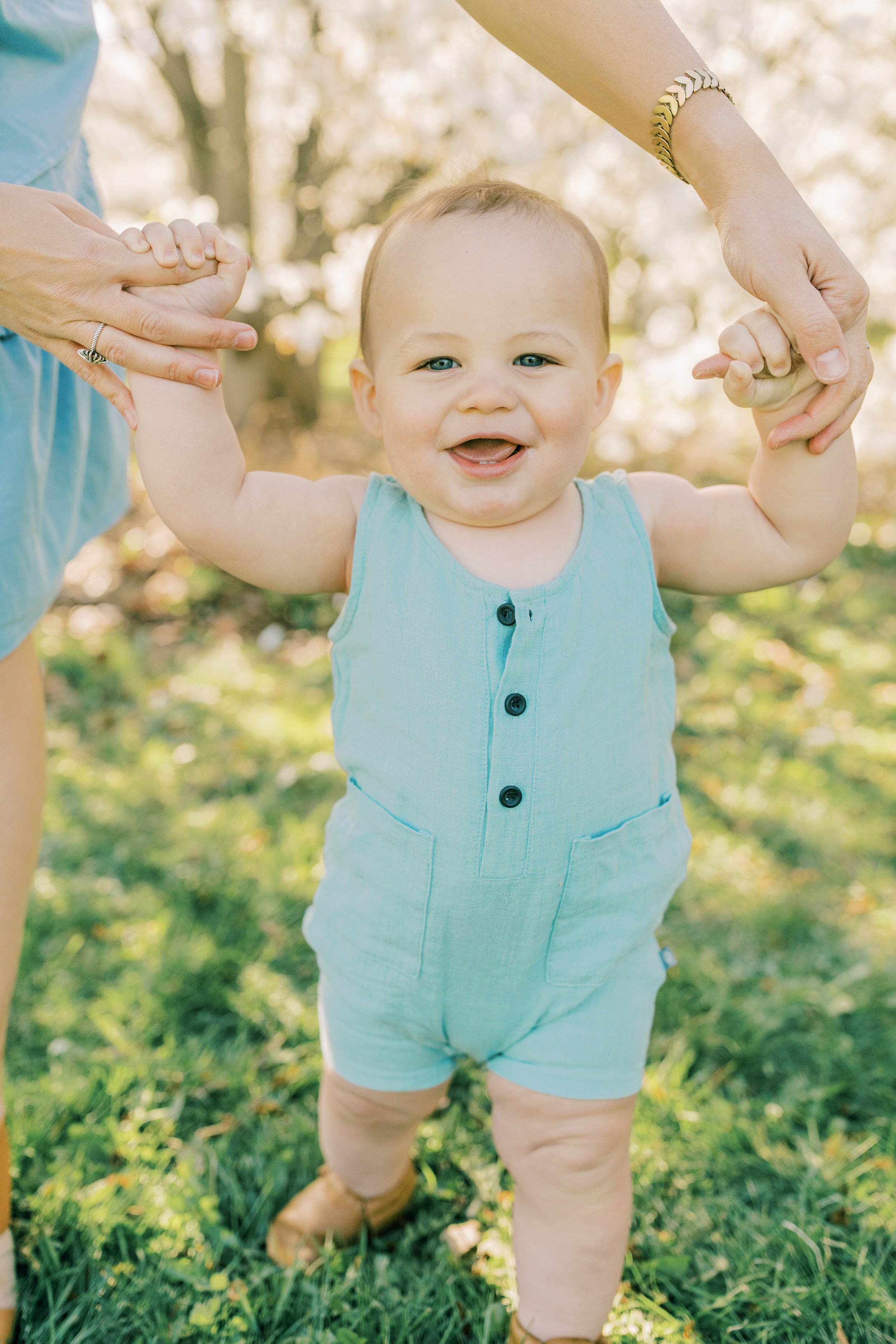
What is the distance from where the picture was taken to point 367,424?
1.72m

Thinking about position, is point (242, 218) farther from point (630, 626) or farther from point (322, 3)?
point (630, 626)

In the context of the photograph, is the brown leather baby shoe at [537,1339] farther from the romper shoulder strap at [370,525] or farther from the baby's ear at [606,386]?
the baby's ear at [606,386]

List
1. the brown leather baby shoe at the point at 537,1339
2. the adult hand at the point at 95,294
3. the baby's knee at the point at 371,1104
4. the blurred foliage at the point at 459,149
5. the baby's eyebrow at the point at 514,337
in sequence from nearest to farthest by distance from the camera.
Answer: the adult hand at the point at 95,294 < the baby's eyebrow at the point at 514,337 < the brown leather baby shoe at the point at 537,1339 < the baby's knee at the point at 371,1104 < the blurred foliage at the point at 459,149

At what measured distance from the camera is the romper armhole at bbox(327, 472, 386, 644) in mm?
1617

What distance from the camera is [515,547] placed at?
1628 millimetres

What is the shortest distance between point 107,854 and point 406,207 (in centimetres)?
222

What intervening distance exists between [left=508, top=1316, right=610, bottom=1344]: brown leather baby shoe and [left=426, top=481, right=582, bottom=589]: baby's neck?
117cm

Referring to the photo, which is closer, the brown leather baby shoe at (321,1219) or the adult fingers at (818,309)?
the adult fingers at (818,309)

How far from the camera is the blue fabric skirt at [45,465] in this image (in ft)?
5.37

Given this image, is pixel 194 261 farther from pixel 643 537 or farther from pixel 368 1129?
pixel 368 1129

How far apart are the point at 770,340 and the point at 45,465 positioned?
3.64ft

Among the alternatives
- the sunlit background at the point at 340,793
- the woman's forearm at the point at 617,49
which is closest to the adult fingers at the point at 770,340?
the woman's forearm at the point at 617,49

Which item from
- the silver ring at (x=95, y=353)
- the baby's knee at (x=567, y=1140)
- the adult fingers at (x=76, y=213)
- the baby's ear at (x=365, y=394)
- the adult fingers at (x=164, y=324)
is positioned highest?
the adult fingers at (x=76, y=213)

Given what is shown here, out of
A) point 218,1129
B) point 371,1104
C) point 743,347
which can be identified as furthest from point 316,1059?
point 743,347
